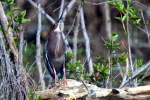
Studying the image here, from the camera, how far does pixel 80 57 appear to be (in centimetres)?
Result: 639

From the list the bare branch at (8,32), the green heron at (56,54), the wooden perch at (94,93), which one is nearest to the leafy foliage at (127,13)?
the green heron at (56,54)

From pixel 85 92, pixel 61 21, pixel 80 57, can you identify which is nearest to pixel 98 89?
pixel 85 92

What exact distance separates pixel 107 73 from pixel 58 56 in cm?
41

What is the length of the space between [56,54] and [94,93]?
20.7 inches

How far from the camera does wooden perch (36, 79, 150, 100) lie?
4.24 metres

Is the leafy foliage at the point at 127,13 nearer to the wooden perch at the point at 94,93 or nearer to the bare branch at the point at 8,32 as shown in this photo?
the wooden perch at the point at 94,93

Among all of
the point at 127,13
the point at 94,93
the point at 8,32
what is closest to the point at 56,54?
the point at 8,32

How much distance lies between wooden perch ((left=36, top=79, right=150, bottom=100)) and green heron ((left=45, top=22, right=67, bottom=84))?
0.31m

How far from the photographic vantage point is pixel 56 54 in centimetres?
462

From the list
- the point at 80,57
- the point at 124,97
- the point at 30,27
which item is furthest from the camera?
the point at 30,27

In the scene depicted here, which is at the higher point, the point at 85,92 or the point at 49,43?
the point at 49,43

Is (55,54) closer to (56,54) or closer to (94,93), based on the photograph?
(56,54)

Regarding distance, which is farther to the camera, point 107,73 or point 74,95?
point 107,73

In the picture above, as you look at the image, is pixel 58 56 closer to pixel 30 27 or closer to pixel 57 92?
pixel 57 92
